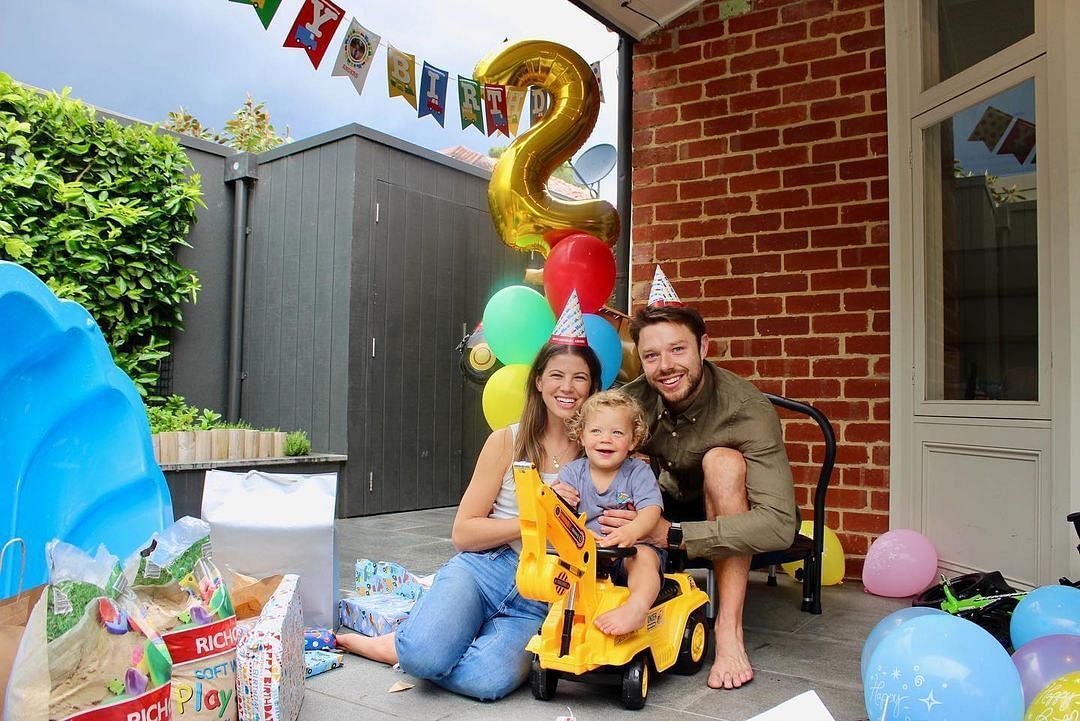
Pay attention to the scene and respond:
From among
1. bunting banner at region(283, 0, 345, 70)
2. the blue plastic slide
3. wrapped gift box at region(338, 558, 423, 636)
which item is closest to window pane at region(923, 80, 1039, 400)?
wrapped gift box at region(338, 558, 423, 636)

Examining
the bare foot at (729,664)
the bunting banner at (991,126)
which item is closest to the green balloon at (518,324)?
the bare foot at (729,664)

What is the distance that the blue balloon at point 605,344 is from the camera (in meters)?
3.07

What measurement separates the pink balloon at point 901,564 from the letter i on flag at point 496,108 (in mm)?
2666

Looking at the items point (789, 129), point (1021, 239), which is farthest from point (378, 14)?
point (1021, 239)

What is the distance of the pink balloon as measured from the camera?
10.0 feet

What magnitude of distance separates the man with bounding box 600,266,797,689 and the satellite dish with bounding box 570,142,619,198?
123 inches

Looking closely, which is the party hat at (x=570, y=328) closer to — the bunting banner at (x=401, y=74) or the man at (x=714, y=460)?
the man at (x=714, y=460)

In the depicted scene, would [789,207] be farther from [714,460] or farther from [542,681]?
[542,681]

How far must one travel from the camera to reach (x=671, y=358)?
2.33 metres

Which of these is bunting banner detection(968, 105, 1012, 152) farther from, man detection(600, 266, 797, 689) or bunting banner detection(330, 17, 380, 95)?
bunting banner detection(330, 17, 380, 95)

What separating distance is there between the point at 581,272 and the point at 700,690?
5.66 ft

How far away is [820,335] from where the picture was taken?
3.56m

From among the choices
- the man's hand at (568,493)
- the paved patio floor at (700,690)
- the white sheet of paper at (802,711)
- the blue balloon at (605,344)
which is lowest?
the paved patio floor at (700,690)

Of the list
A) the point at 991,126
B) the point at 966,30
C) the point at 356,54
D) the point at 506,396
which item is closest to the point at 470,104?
the point at 356,54
